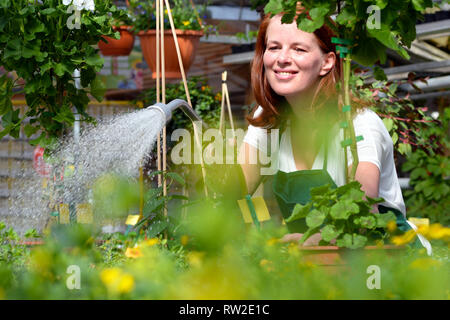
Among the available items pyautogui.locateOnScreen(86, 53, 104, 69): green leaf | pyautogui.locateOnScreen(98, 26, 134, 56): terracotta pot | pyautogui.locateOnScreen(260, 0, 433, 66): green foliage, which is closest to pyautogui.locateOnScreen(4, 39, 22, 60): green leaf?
pyautogui.locateOnScreen(86, 53, 104, 69): green leaf

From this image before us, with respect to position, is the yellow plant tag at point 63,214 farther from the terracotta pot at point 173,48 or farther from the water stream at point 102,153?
the terracotta pot at point 173,48

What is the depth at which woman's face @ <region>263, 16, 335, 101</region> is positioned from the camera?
155 centimetres

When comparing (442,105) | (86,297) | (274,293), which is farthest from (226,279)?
(442,105)

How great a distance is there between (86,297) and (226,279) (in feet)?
0.70

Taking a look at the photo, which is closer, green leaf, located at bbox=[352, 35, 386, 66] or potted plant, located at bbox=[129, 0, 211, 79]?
green leaf, located at bbox=[352, 35, 386, 66]

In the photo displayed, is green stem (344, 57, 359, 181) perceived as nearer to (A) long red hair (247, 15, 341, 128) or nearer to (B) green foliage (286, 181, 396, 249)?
(B) green foliage (286, 181, 396, 249)

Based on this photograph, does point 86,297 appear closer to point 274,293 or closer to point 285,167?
point 274,293

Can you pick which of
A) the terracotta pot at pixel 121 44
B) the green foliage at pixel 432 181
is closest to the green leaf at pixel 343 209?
the green foliage at pixel 432 181

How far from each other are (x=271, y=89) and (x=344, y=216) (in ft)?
2.40

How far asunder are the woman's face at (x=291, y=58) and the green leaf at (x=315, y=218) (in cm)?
52

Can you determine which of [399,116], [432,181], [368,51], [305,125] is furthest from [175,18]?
[368,51]

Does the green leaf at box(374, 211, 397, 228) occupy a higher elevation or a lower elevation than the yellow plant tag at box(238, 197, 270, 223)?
higher

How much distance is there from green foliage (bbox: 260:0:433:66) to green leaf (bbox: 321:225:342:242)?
0.36 metres

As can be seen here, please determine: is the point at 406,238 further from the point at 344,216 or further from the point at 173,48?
the point at 173,48
